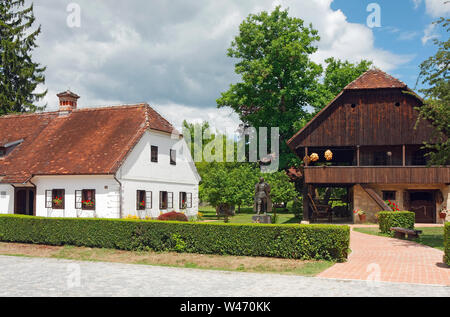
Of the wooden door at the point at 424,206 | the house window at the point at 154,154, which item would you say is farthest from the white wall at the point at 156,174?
the wooden door at the point at 424,206

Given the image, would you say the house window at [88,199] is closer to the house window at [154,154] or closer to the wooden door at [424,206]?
the house window at [154,154]

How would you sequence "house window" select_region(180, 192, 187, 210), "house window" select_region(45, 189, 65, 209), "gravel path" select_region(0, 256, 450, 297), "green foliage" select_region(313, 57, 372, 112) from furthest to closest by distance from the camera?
"green foliage" select_region(313, 57, 372, 112) < "house window" select_region(180, 192, 187, 210) < "house window" select_region(45, 189, 65, 209) < "gravel path" select_region(0, 256, 450, 297)

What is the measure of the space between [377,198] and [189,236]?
56.8 feet

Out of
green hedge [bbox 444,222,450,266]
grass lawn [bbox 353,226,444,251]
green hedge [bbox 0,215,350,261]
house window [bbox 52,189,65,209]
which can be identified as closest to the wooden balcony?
grass lawn [bbox 353,226,444,251]

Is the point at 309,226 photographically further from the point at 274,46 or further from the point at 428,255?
the point at 274,46

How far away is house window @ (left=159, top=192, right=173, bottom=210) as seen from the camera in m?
31.2

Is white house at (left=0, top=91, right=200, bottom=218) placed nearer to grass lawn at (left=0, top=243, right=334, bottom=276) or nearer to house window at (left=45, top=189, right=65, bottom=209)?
house window at (left=45, top=189, right=65, bottom=209)

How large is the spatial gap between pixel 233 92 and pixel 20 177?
20618 millimetres

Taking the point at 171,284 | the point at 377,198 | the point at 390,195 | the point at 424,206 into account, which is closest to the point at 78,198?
the point at 171,284

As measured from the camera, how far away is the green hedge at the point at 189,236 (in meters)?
14.9

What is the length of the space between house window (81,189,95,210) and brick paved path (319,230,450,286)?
15.5 m

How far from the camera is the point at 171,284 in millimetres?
11133

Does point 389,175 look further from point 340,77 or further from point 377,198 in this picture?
point 340,77
